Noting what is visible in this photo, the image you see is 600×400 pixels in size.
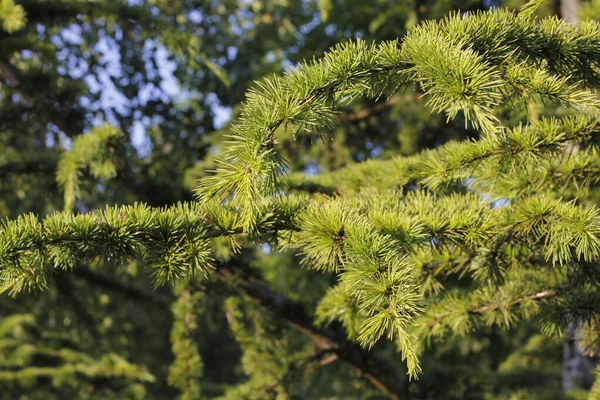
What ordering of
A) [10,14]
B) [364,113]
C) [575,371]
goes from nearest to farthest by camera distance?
[10,14] → [575,371] → [364,113]

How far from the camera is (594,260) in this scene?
1.78 meters

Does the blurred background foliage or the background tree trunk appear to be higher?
the blurred background foliage

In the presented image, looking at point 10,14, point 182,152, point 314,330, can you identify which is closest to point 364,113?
point 182,152

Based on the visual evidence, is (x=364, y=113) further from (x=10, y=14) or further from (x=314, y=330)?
(x=10, y=14)

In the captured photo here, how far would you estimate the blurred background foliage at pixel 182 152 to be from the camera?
115 inches

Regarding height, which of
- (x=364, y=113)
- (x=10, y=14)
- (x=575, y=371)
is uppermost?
(x=364, y=113)

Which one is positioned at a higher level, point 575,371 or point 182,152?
point 182,152

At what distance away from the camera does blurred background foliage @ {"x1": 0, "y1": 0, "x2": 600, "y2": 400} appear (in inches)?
115

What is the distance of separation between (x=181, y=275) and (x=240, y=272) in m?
1.23

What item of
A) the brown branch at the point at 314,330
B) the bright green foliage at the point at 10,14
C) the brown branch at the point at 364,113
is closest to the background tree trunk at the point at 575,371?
the brown branch at the point at 314,330

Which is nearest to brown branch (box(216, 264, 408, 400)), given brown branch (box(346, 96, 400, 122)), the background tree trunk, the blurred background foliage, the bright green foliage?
the blurred background foliage

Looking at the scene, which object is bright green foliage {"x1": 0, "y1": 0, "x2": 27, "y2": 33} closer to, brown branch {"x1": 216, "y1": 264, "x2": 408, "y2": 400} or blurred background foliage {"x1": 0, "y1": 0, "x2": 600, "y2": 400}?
blurred background foliage {"x1": 0, "y1": 0, "x2": 600, "y2": 400}

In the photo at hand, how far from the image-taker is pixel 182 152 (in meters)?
4.17

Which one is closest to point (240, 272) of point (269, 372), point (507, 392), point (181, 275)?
point (269, 372)
